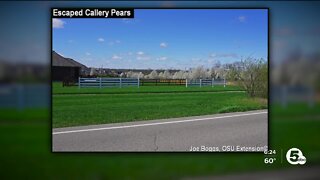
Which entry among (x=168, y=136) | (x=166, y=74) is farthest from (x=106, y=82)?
(x=168, y=136)

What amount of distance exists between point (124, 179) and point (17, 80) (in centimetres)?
150

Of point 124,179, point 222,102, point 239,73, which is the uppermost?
point 239,73

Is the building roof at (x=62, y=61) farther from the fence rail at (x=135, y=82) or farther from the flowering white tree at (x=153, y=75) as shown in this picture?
the flowering white tree at (x=153, y=75)

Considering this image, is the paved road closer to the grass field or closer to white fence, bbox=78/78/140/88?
the grass field

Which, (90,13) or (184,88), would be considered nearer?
(90,13)

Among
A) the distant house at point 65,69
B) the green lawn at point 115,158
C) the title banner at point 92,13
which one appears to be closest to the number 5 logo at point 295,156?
the green lawn at point 115,158

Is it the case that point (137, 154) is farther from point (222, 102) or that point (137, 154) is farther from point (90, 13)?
point (90, 13)

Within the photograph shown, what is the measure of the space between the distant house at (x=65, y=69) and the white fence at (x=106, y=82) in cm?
8

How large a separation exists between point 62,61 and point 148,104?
104cm

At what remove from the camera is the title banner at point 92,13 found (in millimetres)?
4438

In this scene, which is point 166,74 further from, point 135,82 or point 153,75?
point 135,82

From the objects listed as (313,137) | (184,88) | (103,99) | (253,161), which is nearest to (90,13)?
(103,99)

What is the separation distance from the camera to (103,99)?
4.71 meters

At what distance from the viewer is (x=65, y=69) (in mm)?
4535
